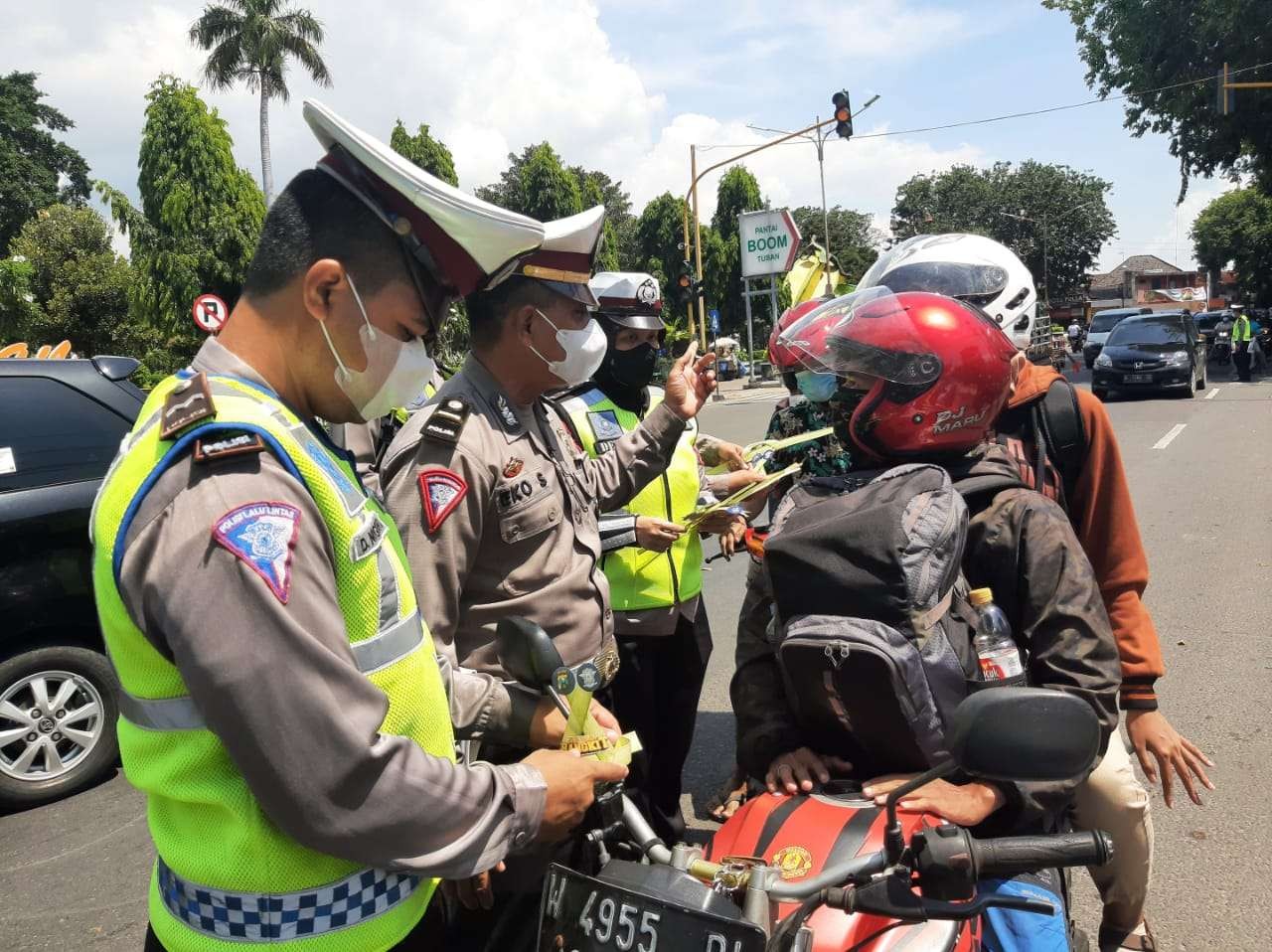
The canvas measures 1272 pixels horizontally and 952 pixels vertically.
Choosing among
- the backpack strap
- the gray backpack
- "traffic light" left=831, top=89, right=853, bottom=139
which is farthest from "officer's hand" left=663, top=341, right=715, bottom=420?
"traffic light" left=831, top=89, right=853, bottom=139

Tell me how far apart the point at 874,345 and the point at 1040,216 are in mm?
69238

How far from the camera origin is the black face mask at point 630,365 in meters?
3.55

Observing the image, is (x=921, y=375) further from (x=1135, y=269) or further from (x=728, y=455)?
(x=1135, y=269)

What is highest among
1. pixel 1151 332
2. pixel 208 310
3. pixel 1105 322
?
pixel 208 310

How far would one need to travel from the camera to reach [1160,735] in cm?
223

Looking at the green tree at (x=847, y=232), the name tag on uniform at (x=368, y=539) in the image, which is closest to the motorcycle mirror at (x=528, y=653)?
the name tag on uniform at (x=368, y=539)

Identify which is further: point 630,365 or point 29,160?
point 29,160

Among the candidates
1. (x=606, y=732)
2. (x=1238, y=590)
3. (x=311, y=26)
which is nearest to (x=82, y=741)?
(x=606, y=732)

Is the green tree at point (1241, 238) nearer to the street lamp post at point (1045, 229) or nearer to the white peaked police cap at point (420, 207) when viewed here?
the street lamp post at point (1045, 229)

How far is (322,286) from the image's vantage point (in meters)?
1.30

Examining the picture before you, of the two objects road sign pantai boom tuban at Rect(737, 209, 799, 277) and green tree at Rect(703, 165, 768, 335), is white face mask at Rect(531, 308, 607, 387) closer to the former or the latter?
road sign pantai boom tuban at Rect(737, 209, 799, 277)

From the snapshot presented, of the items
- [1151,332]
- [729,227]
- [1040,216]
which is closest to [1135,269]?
[1040,216]

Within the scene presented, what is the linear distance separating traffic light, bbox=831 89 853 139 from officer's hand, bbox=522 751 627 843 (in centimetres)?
1830

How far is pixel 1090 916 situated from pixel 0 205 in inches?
2106
